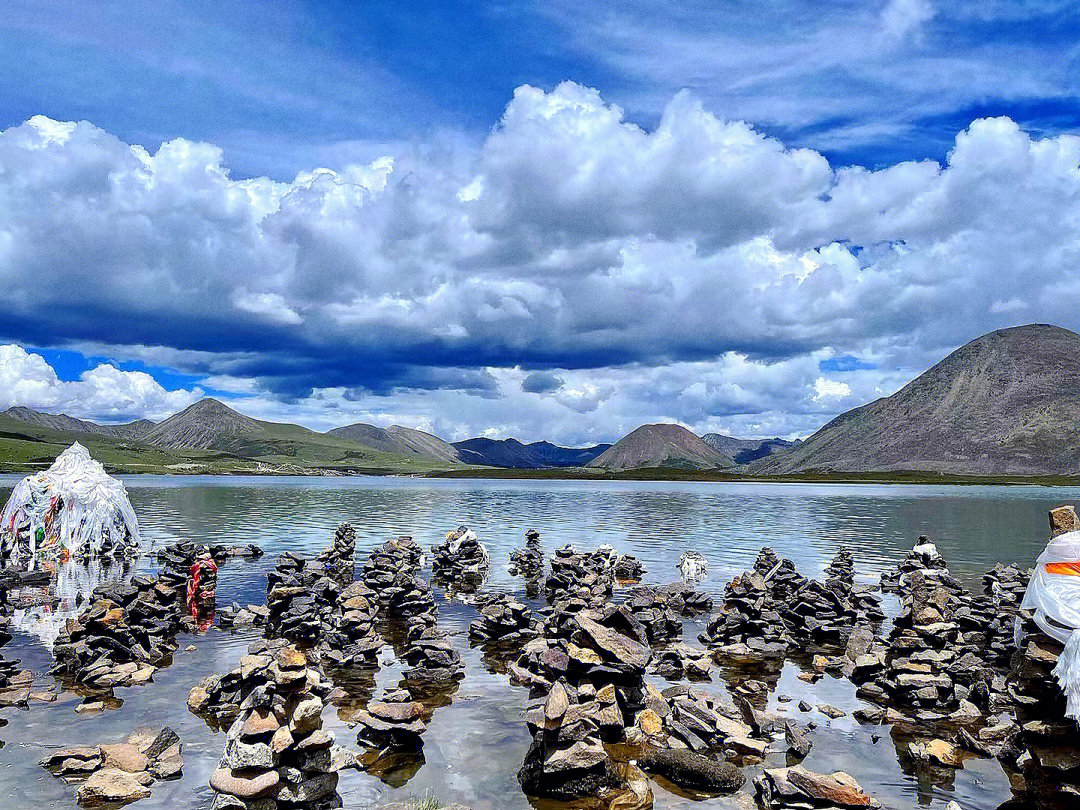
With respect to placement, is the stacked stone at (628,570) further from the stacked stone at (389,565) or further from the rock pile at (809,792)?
the rock pile at (809,792)

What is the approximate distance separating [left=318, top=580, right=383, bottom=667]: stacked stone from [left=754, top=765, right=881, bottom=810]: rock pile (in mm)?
16755

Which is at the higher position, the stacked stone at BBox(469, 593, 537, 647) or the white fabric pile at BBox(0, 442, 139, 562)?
the white fabric pile at BBox(0, 442, 139, 562)

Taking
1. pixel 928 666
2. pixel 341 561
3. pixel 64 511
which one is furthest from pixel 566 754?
pixel 64 511

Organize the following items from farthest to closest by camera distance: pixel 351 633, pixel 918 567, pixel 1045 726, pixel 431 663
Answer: pixel 918 567 < pixel 351 633 < pixel 431 663 < pixel 1045 726

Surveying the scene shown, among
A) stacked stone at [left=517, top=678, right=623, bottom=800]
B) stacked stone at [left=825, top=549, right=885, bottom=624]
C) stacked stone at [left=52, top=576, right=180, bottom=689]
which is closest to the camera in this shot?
stacked stone at [left=517, top=678, right=623, bottom=800]

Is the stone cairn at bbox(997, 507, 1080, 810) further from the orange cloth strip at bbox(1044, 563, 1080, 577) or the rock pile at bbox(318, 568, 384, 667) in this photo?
the rock pile at bbox(318, 568, 384, 667)

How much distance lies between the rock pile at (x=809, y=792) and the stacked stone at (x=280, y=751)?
10035 mm

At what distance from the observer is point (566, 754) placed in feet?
54.0

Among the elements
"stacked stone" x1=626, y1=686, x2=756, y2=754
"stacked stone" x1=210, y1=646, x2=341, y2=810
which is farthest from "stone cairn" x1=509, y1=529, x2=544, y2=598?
"stacked stone" x1=210, y1=646, x2=341, y2=810

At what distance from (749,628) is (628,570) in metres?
20.2

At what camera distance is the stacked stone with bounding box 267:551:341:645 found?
31.0m

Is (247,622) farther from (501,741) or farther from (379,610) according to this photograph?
(501,741)

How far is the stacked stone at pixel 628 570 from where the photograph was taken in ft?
165

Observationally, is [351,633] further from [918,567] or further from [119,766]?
[918,567]
